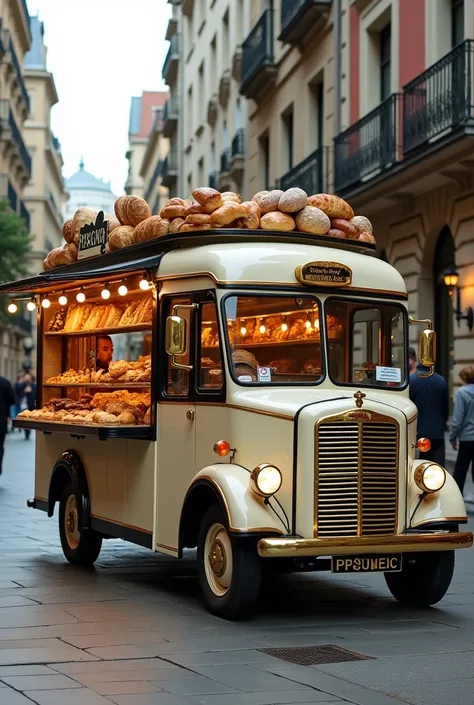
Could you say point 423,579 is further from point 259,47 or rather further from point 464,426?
point 259,47

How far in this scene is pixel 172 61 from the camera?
5466 cm

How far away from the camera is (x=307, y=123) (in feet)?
95.1

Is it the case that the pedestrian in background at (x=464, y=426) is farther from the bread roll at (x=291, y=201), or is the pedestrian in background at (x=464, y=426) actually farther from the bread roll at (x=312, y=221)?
the bread roll at (x=291, y=201)

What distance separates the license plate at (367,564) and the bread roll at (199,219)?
2879mm

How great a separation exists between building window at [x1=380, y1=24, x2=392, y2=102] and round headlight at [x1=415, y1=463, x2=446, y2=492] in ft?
51.7

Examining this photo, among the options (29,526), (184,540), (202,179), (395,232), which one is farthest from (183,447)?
(202,179)

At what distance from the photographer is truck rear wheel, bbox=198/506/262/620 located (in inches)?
338

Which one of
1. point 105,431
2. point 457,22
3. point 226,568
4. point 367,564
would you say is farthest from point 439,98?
point 226,568

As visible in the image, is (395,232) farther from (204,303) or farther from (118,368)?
(204,303)

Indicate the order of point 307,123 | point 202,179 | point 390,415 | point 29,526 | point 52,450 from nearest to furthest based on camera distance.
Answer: point 390,415 → point 52,450 → point 29,526 → point 307,123 → point 202,179

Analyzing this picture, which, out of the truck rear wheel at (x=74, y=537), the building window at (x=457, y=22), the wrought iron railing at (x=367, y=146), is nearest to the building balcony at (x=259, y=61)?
the wrought iron railing at (x=367, y=146)

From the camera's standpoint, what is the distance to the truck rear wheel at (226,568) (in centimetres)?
858

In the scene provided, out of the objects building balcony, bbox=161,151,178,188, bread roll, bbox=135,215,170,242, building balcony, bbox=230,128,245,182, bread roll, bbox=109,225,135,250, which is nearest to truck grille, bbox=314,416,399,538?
bread roll, bbox=135,215,170,242

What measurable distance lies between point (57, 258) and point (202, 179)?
34.5 meters
